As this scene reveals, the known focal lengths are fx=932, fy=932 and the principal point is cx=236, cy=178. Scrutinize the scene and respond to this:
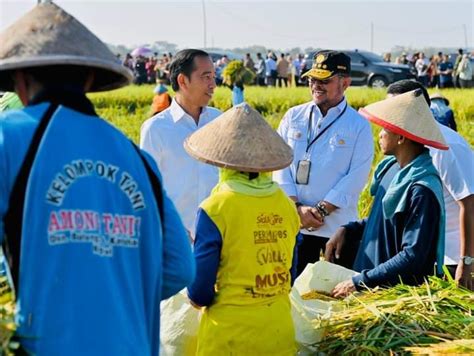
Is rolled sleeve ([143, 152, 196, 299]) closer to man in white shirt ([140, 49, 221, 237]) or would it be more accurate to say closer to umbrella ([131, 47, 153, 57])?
man in white shirt ([140, 49, 221, 237])

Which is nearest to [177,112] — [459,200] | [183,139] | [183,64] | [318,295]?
[183,139]

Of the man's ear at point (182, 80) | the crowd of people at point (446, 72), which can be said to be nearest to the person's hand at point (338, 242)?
the man's ear at point (182, 80)

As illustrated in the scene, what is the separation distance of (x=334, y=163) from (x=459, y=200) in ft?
3.32

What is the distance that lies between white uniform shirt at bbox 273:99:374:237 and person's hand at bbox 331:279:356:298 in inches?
54.6

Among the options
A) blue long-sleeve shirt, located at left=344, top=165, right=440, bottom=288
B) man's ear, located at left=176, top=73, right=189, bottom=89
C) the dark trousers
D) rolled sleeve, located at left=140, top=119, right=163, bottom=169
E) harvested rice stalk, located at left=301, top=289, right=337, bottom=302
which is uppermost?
man's ear, located at left=176, top=73, right=189, bottom=89

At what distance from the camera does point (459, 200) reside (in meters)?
5.04

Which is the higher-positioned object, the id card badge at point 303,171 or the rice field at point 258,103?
the id card badge at point 303,171

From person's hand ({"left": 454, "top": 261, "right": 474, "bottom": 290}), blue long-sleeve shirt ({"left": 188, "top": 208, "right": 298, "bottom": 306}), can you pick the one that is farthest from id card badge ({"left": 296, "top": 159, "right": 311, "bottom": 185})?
blue long-sleeve shirt ({"left": 188, "top": 208, "right": 298, "bottom": 306})

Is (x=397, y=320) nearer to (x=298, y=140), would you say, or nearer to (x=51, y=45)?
(x=51, y=45)

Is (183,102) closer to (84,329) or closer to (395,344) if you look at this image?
(395,344)

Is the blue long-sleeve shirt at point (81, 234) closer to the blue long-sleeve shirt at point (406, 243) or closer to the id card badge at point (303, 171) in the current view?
the blue long-sleeve shirt at point (406, 243)

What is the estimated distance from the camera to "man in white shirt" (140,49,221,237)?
5367 mm

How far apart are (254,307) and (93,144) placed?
4.26ft

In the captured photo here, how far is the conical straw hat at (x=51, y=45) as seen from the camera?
2.53 m
